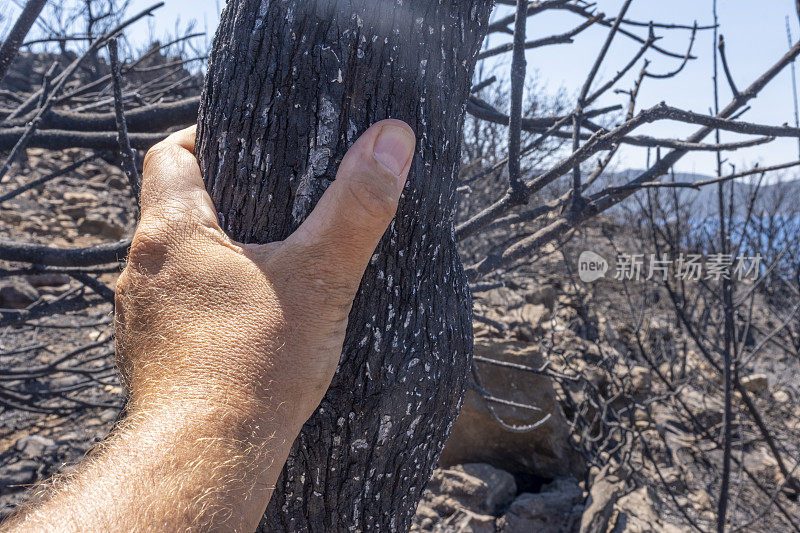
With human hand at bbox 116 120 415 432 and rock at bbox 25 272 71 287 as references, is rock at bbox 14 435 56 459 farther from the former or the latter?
human hand at bbox 116 120 415 432

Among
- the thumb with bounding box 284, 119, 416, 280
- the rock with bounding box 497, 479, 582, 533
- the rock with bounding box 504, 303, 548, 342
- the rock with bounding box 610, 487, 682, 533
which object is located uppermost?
the thumb with bounding box 284, 119, 416, 280

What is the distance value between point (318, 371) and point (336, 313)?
105 mm

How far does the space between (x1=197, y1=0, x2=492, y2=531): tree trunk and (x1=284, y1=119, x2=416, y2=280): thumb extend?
54 mm

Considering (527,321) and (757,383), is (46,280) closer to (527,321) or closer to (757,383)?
(527,321)

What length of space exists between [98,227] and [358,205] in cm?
819

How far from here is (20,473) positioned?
3094 millimetres

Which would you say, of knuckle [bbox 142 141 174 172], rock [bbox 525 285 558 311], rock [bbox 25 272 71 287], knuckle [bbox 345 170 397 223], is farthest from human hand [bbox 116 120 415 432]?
rock [bbox 525 285 558 311]

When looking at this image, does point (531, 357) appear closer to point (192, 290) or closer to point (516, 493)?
point (516, 493)

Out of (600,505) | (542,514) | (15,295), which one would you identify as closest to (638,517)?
(600,505)

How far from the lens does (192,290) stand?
877mm

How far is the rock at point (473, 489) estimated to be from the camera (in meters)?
3.22

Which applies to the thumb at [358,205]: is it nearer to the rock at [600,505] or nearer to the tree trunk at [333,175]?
the tree trunk at [333,175]

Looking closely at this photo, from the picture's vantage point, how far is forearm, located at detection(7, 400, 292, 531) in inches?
25.5

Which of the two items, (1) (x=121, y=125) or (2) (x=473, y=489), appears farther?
(2) (x=473, y=489)
